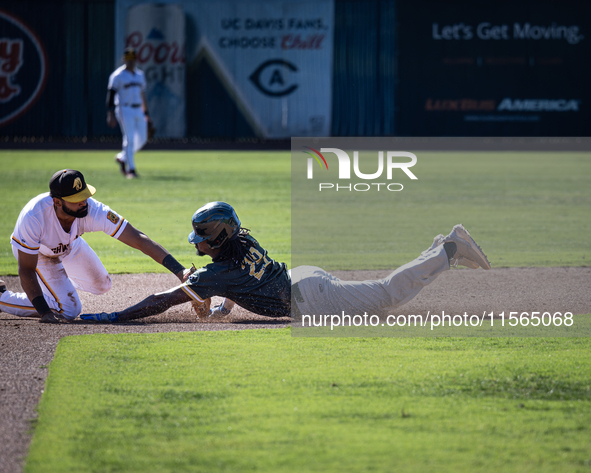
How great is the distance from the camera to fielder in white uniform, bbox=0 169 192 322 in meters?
Result: 5.55

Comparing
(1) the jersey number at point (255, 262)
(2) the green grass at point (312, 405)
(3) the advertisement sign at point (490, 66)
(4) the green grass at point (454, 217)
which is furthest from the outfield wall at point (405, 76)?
(2) the green grass at point (312, 405)

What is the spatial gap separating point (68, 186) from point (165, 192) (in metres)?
8.63

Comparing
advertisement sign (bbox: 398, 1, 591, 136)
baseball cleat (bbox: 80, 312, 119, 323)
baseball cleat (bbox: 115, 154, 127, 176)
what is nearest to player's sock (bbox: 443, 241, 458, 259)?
baseball cleat (bbox: 80, 312, 119, 323)

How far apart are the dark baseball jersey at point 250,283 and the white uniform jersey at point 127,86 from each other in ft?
36.4

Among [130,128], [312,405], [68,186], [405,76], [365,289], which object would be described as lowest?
[312,405]

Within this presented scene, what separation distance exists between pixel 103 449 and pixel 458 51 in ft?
85.0

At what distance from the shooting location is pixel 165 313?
6.39 m

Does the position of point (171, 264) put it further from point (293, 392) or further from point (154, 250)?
point (293, 392)

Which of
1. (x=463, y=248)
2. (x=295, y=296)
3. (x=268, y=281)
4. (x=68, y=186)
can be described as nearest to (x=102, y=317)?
(x=68, y=186)

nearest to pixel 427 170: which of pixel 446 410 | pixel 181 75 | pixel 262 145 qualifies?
pixel 262 145

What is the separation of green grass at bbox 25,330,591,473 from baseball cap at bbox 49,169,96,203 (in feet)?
3.38

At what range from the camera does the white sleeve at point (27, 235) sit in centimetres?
552

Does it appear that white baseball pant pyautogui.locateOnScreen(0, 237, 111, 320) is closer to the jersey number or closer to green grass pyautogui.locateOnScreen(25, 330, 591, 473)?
green grass pyautogui.locateOnScreen(25, 330, 591, 473)

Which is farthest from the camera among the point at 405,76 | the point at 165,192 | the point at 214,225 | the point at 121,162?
the point at 405,76
